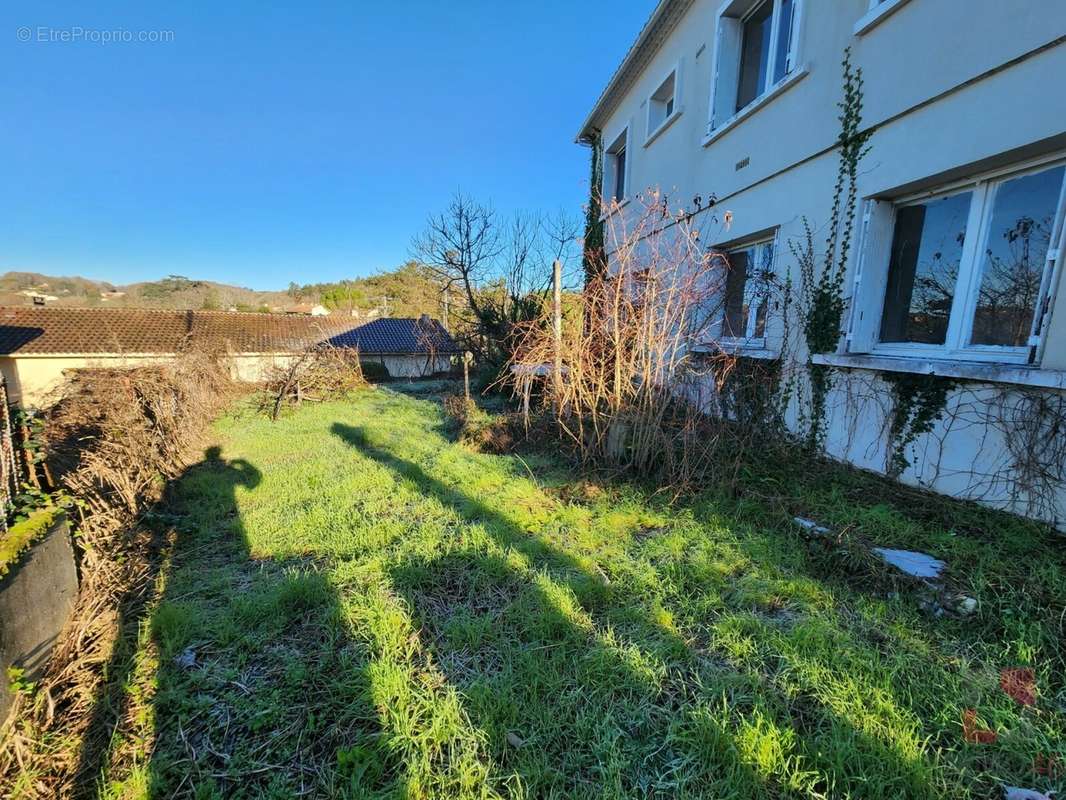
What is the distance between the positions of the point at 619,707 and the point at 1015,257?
410 cm

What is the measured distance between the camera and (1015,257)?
10.2 feet

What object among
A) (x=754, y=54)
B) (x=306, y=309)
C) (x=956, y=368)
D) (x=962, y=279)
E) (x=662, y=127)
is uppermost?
(x=754, y=54)

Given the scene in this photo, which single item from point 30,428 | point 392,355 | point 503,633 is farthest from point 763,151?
point 392,355

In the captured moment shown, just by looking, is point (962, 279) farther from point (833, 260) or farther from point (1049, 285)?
point (833, 260)

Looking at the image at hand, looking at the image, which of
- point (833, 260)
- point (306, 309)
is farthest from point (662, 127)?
point (306, 309)

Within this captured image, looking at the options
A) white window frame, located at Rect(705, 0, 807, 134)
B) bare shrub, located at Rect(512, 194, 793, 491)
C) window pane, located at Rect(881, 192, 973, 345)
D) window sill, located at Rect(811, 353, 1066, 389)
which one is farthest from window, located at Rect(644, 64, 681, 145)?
window sill, located at Rect(811, 353, 1066, 389)

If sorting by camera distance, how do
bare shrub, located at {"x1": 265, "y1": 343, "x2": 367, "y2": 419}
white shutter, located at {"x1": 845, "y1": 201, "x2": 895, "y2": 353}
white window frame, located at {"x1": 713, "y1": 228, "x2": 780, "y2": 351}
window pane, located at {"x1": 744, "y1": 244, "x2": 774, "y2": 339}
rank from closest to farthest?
white shutter, located at {"x1": 845, "y1": 201, "x2": 895, "y2": 353}
white window frame, located at {"x1": 713, "y1": 228, "x2": 780, "y2": 351}
window pane, located at {"x1": 744, "y1": 244, "x2": 774, "y2": 339}
bare shrub, located at {"x1": 265, "y1": 343, "x2": 367, "y2": 419}

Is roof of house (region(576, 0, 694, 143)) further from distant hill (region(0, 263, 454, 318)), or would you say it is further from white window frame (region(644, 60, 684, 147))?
distant hill (region(0, 263, 454, 318))

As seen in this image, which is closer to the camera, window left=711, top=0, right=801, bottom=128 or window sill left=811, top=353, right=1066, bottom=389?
window sill left=811, top=353, right=1066, bottom=389

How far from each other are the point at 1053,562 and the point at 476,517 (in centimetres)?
378

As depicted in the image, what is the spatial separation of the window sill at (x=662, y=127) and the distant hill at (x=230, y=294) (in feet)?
74.5

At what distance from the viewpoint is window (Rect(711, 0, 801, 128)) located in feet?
18.4

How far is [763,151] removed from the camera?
529 centimetres

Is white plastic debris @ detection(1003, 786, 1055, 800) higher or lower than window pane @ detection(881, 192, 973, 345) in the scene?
lower
